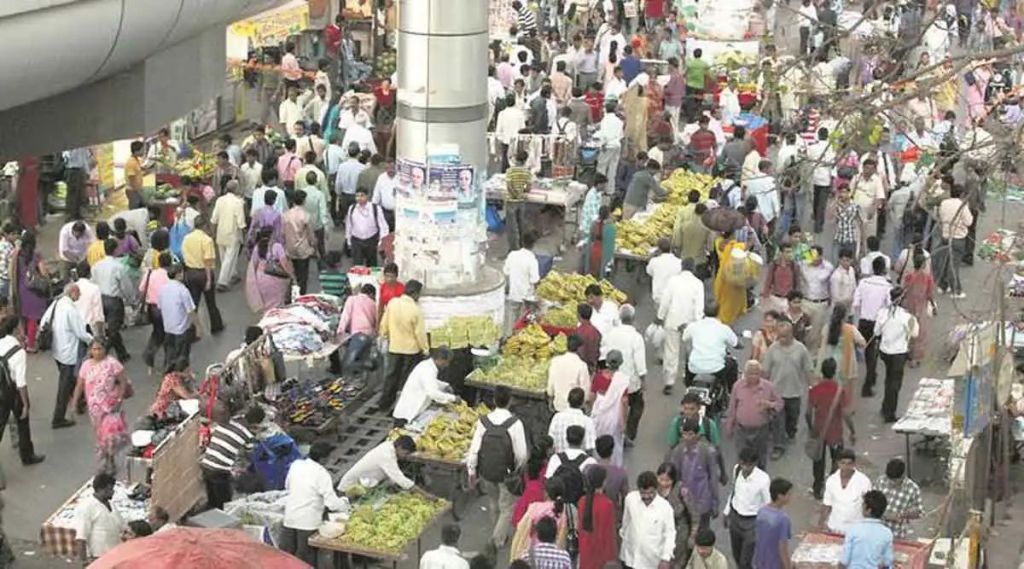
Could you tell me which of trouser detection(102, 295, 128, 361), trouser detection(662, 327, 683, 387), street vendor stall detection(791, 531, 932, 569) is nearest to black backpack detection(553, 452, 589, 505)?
street vendor stall detection(791, 531, 932, 569)

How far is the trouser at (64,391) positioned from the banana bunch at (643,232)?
6.19 m

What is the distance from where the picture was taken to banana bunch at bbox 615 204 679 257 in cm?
1947

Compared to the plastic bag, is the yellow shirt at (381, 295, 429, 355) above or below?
above

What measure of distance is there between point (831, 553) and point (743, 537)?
609 millimetres

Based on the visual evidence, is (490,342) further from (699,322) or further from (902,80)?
(902,80)

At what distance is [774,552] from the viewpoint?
39.6ft

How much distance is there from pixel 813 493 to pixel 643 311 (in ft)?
16.3

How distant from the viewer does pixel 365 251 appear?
19.6m

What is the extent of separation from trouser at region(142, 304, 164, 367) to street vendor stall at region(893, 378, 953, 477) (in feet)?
21.7

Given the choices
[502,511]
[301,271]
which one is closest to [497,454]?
[502,511]

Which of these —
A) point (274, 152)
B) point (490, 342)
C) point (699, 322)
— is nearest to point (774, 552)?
point (699, 322)

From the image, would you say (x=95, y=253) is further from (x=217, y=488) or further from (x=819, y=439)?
(x=819, y=439)

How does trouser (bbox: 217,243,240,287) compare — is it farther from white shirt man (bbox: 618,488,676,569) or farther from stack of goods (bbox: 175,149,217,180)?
white shirt man (bbox: 618,488,676,569)

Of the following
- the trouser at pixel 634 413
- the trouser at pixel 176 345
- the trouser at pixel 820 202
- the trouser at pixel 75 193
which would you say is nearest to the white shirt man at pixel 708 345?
the trouser at pixel 634 413
